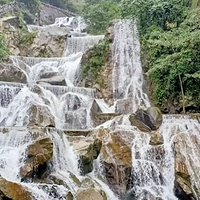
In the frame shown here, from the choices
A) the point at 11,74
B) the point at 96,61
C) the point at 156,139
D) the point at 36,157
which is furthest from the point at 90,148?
the point at 96,61

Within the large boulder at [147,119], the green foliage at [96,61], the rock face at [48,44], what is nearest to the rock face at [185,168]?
the large boulder at [147,119]

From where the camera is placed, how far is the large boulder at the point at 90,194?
863 centimetres

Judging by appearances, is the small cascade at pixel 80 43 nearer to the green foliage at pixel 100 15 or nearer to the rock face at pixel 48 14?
the green foliage at pixel 100 15

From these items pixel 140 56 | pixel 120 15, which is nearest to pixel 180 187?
pixel 140 56

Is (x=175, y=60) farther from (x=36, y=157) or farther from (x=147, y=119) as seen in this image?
(x=36, y=157)

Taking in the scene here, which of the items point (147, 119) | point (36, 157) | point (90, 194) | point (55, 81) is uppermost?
point (55, 81)

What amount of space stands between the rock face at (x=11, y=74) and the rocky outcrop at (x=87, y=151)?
7.68m

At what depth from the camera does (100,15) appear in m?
25.2

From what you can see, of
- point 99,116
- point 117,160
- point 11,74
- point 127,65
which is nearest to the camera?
point 117,160

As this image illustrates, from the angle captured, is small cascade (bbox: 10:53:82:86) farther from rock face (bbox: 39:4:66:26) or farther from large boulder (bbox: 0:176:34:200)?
rock face (bbox: 39:4:66:26)

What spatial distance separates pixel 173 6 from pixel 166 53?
395 centimetres

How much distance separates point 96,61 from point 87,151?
8.83m

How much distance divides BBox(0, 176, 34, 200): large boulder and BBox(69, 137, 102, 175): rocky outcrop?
2950 millimetres

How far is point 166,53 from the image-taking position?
56.5ft
